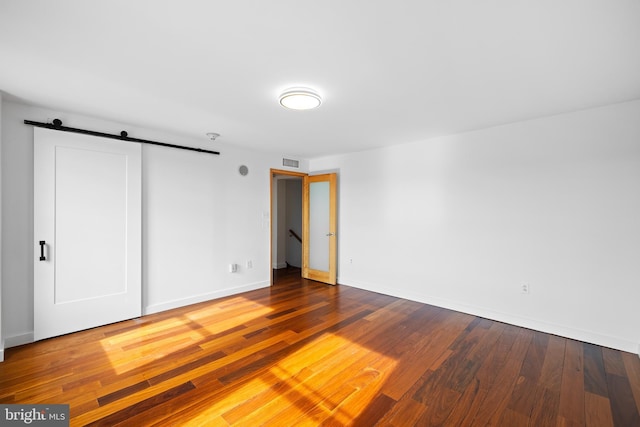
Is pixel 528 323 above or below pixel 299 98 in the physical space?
below

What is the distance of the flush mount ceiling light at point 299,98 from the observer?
238 centimetres

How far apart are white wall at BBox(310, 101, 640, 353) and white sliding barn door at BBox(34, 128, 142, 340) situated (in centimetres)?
362

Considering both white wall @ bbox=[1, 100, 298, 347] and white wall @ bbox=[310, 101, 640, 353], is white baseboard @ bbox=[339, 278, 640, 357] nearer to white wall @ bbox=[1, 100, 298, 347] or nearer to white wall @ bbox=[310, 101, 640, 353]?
white wall @ bbox=[310, 101, 640, 353]

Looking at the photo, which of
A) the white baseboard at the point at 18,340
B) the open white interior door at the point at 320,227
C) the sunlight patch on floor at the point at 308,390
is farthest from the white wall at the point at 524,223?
the white baseboard at the point at 18,340

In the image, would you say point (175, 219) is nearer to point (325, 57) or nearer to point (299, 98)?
point (299, 98)

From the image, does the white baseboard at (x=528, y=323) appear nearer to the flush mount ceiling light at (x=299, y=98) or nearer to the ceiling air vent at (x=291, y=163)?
the ceiling air vent at (x=291, y=163)

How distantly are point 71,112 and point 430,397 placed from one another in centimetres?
450

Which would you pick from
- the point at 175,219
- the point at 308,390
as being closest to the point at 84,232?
the point at 175,219

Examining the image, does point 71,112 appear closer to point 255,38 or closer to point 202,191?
point 202,191

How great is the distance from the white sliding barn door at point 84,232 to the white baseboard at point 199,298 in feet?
0.65

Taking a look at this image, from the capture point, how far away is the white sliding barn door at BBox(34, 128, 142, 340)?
113 inches

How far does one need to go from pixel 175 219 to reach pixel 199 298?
4.10 ft

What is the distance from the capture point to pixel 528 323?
324cm

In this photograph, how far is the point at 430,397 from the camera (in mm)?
2012
